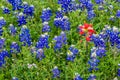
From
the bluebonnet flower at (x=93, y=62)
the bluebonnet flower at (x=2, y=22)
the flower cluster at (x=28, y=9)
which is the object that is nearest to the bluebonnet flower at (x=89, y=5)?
the flower cluster at (x=28, y=9)

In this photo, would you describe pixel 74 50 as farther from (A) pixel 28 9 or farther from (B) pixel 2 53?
(A) pixel 28 9

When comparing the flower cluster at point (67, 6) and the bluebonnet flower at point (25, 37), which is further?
the flower cluster at point (67, 6)

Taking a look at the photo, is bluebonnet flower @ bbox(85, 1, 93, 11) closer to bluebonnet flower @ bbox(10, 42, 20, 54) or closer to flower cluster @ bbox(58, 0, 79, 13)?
flower cluster @ bbox(58, 0, 79, 13)

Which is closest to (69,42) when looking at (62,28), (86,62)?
(62,28)

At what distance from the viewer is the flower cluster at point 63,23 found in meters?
6.02

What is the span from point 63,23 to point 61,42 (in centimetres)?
48

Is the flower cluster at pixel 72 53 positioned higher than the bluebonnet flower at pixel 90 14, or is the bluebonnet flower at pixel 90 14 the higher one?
the bluebonnet flower at pixel 90 14

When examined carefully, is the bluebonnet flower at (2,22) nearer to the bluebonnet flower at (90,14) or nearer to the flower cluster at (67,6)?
the flower cluster at (67,6)

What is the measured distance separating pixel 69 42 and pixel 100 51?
2.75 ft

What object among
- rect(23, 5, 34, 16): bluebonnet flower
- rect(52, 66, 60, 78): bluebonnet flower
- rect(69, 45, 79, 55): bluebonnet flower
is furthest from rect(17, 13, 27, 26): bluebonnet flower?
rect(52, 66, 60, 78): bluebonnet flower

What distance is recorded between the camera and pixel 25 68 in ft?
17.9

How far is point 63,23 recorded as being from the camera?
19.8 ft

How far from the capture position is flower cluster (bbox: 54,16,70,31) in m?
6.02

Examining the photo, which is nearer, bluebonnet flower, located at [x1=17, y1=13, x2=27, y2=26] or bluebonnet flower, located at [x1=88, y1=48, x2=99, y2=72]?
bluebonnet flower, located at [x1=88, y1=48, x2=99, y2=72]
